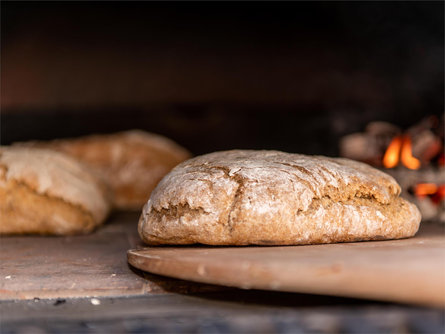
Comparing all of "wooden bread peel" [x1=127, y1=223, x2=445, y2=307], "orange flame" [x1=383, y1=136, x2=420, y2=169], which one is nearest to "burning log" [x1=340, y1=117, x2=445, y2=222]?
"orange flame" [x1=383, y1=136, x2=420, y2=169]

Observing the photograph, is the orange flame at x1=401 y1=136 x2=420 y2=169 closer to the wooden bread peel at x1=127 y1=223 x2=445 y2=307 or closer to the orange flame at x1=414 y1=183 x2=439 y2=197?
the orange flame at x1=414 y1=183 x2=439 y2=197

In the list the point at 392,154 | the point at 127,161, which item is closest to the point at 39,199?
the point at 127,161

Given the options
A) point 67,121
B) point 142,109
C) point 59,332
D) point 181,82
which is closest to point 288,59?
point 181,82

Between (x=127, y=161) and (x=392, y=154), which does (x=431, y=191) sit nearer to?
(x=392, y=154)

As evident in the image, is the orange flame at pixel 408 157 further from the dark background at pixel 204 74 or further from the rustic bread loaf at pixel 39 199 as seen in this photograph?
the rustic bread loaf at pixel 39 199

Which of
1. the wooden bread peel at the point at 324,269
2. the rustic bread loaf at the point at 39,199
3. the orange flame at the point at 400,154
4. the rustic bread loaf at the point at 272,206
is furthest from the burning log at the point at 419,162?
the rustic bread loaf at the point at 39,199
